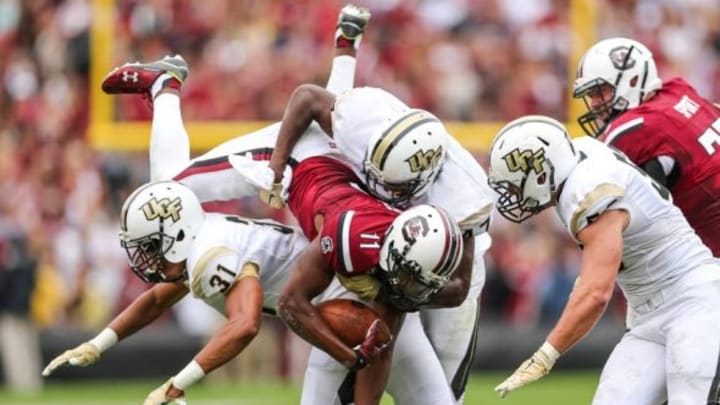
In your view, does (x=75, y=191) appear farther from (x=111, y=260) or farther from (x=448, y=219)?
(x=448, y=219)

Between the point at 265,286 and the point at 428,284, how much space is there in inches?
33.1

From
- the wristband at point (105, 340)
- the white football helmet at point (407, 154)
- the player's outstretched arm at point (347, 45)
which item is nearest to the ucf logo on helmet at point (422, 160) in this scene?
the white football helmet at point (407, 154)

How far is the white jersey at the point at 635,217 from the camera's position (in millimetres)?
6273

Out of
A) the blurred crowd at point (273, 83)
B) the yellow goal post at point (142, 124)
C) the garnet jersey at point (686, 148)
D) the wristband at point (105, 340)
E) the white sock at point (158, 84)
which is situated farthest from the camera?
the blurred crowd at point (273, 83)

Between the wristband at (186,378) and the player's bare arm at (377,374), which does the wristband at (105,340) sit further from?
the player's bare arm at (377,374)

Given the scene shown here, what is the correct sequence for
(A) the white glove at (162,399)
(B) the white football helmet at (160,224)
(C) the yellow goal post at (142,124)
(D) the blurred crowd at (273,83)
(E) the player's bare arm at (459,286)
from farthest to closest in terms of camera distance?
(D) the blurred crowd at (273,83) < (C) the yellow goal post at (142,124) < (B) the white football helmet at (160,224) < (E) the player's bare arm at (459,286) < (A) the white glove at (162,399)

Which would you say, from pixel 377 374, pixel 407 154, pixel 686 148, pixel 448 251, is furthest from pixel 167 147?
pixel 686 148

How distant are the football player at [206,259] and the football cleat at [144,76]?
90 cm

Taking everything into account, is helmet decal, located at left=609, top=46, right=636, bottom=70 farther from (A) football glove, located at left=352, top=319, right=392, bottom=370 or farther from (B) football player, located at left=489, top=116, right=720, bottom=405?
(A) football glove, located at left=352, top=319, right=392, bottom=370

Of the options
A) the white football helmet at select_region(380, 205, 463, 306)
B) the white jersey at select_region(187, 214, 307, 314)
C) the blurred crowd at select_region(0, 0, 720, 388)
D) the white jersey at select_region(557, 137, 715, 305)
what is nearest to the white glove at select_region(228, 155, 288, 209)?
the white jersey at select_region(187, 214, 307, 314)

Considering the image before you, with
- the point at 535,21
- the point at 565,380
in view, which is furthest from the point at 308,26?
the point at 565,380

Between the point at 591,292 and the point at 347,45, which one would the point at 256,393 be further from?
the point at 591,292

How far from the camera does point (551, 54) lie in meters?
13.4

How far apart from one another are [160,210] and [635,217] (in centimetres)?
183
